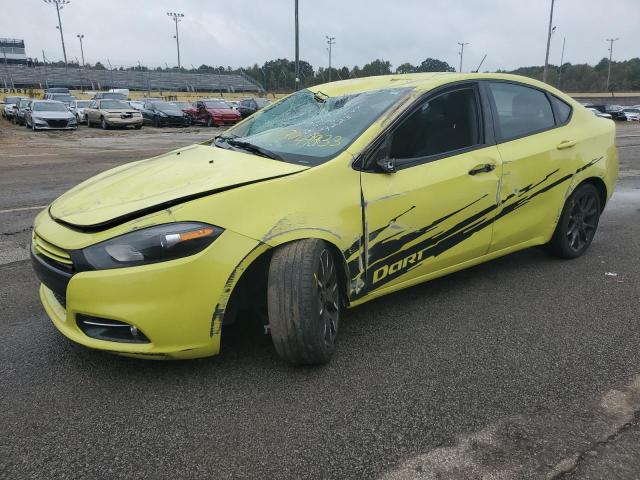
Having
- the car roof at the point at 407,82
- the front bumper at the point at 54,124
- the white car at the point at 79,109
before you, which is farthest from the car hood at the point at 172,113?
the car roof at the point at 407,82

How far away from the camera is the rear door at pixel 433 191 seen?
124 inches

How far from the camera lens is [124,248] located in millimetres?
2518

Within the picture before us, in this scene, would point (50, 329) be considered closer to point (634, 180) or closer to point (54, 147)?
point (634, 180)

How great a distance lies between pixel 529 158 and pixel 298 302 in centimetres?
230

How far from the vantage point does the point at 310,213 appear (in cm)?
282

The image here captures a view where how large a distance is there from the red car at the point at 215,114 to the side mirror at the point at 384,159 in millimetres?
26756

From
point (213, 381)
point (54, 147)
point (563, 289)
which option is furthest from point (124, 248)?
point (54, 147)

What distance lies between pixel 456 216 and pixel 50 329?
2.70 m

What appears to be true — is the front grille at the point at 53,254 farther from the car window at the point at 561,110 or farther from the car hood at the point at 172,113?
the car hood at the point at 172,113

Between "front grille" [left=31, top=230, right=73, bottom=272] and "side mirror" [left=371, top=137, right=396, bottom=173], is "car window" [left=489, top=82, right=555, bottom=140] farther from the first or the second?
"front grille" [left=31, top=230, right=73, bottom=272]

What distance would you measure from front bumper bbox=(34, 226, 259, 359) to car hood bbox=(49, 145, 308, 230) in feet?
0.98

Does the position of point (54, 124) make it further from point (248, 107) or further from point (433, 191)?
point (433, 191)

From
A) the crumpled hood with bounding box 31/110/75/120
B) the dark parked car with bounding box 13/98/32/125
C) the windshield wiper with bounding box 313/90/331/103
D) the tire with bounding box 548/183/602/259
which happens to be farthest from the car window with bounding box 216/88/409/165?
the dark parked car with bounding box 13/98/32/125

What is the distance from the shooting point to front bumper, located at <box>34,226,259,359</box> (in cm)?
249
